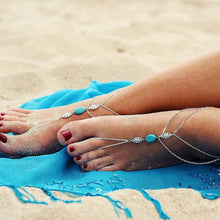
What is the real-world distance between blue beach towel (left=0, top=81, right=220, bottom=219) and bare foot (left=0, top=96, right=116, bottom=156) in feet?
0.27

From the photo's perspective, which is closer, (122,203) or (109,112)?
(122,203)

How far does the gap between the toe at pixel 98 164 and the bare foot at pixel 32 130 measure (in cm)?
17

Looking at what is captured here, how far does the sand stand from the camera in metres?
1.08

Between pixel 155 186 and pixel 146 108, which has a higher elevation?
pixel 146 108

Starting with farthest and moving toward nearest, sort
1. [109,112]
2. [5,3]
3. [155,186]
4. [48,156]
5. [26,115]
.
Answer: [5,3]
[26,115]
[109,112]
[48,156]
[155,186]

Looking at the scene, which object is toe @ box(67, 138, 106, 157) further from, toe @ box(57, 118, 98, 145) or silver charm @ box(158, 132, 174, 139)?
silver charm @ box(158, 132, 174, 139)

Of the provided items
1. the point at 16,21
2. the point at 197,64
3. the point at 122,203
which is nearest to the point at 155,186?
the point at 122,203

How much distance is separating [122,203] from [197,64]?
615 mm

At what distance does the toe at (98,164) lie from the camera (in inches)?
54.2

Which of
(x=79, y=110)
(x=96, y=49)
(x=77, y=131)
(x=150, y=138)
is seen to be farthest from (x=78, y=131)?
(x=96, y=49)

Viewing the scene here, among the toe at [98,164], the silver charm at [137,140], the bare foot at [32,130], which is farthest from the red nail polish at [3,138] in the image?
the silver charm at [137,140]

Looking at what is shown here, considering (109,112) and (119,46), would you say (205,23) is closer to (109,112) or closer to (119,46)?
(119,46)

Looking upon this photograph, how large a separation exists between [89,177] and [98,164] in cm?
9

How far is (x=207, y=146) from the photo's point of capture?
1283 millimetres
